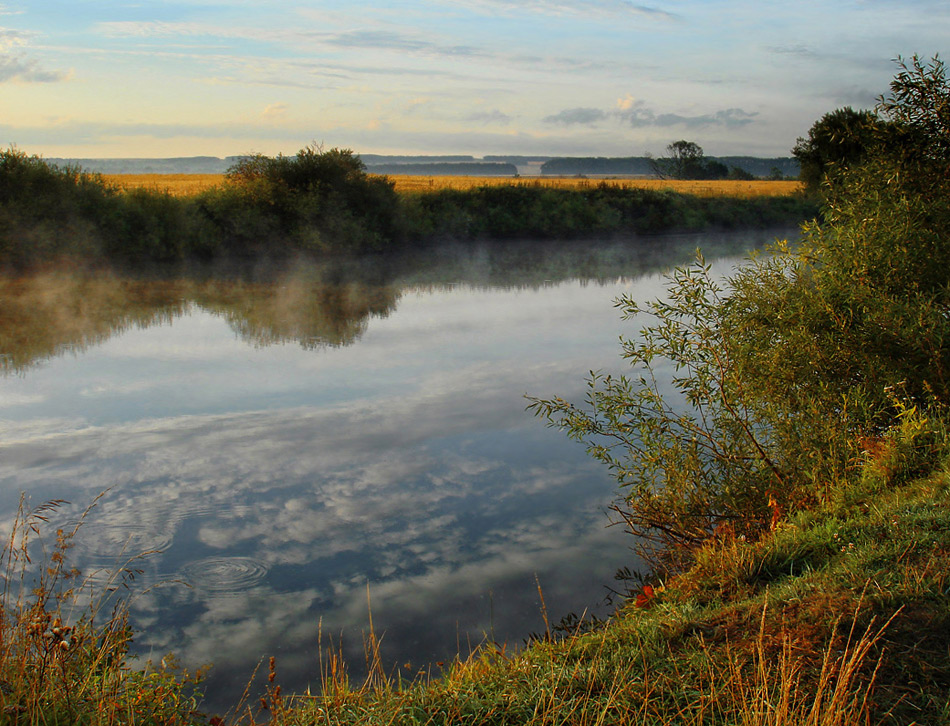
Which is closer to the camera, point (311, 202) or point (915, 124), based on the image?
point (915, 124)

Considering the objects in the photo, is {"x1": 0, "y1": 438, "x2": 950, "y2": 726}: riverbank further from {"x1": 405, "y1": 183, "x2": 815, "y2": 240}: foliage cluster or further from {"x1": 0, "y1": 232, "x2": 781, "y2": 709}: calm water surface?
{"x1": 405, "y1": 183, "x2": 815, "y2": 240}: foliage cluster

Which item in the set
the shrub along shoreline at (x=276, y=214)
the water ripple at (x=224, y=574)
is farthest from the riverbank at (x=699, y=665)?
the shrub along shoreline at (x=276, y=214)

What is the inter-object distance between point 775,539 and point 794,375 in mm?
2035

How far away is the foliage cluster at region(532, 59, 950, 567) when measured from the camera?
596 cm

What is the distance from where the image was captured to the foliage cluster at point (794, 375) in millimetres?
5965

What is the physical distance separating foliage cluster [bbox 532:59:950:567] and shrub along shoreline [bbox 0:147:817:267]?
18594 mm

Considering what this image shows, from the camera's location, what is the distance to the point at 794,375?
640cm

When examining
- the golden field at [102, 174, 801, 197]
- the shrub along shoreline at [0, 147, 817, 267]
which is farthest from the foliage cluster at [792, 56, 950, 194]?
the golden field at [102, 174, 801, 197]

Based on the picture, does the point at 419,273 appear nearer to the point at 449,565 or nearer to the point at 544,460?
the point at 544,460

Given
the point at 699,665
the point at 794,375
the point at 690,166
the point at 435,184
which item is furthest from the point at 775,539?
the point at 690,166

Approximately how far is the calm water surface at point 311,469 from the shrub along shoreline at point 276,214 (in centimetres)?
552

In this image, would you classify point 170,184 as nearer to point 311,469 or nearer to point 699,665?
point 311,469

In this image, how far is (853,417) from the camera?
21.0 feet

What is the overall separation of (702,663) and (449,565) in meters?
2.64
